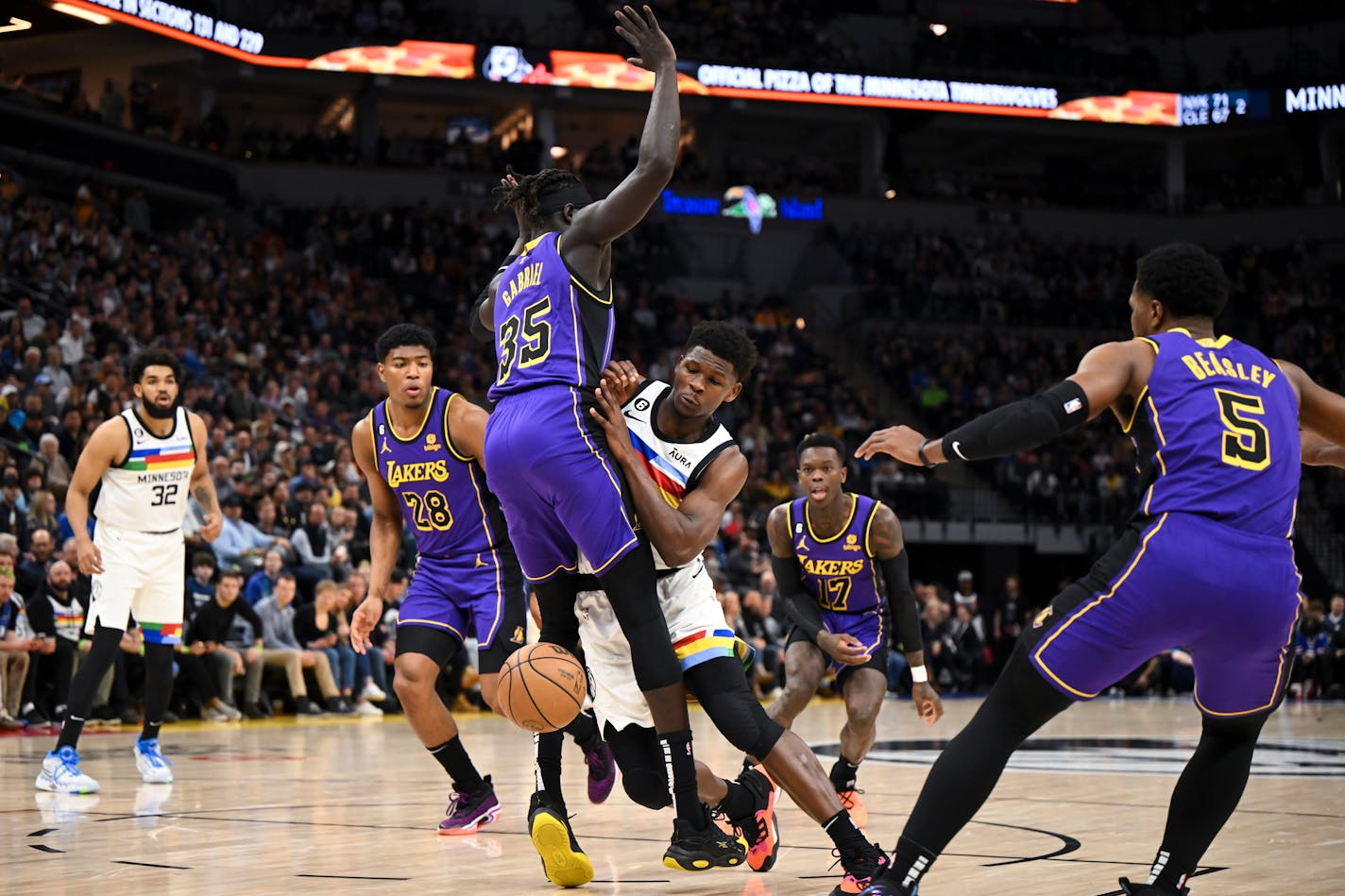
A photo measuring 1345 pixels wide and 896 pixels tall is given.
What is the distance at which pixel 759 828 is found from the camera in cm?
575

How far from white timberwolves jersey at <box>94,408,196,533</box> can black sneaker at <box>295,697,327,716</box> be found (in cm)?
664

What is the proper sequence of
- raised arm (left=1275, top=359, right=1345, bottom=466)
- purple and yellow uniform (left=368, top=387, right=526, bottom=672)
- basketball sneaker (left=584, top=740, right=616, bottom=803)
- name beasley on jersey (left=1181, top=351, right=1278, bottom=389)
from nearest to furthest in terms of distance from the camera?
name beasley on jersey (left=1181, top=351, right=1278, bottom=389)
raised arm (left=1275, top=359, right=1345, bottom=466)
basketball sneaker (left=584, top=740, right=616, bottom=803)
purple and yellow uniform (left=368, top=387, right=526, bottom=672)

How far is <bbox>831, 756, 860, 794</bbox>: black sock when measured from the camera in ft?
25.6

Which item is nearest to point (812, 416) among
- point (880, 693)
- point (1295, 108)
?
point (1295, 108)

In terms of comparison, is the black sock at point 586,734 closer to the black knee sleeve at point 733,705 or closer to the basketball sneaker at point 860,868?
the black knee sleeve at point 733,705

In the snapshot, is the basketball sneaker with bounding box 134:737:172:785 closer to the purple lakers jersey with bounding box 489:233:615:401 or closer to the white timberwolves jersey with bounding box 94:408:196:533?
the white timberwolves jersey with bounding box 94:408:196:533

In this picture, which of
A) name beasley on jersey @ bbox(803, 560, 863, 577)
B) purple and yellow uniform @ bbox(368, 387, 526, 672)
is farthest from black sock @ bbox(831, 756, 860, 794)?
purple and yellow uniform @ bbox(368, 387, 526, 672)

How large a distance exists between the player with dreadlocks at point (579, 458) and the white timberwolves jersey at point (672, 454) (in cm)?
36

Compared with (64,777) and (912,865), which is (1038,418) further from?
(64,777)

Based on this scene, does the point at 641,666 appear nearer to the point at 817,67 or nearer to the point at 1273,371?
the point at 1273,371

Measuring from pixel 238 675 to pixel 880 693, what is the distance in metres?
8.91

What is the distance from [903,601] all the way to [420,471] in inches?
108

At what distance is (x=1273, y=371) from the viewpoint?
15.1 feet

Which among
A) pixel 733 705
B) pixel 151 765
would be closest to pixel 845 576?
pixel 733 705
